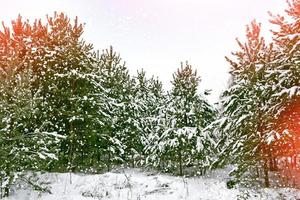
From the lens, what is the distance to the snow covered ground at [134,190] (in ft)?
54.6

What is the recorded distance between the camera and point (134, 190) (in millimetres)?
18141

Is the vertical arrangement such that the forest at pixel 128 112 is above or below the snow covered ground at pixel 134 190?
above

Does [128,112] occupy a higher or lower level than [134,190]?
higher

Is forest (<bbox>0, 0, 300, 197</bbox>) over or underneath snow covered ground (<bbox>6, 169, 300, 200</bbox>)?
over

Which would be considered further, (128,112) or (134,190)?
(128,112)

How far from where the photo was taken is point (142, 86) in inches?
1446

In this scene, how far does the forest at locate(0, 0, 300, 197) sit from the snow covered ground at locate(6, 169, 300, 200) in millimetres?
854

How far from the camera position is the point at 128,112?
29969 millimetres

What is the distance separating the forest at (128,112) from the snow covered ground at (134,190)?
0.85m

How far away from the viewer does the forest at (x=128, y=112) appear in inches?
673

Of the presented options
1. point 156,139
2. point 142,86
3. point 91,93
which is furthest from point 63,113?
point 142,86

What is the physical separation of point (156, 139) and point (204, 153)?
5043 millimetres

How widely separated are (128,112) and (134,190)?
40.8ft

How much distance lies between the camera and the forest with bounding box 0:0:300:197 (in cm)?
1709
